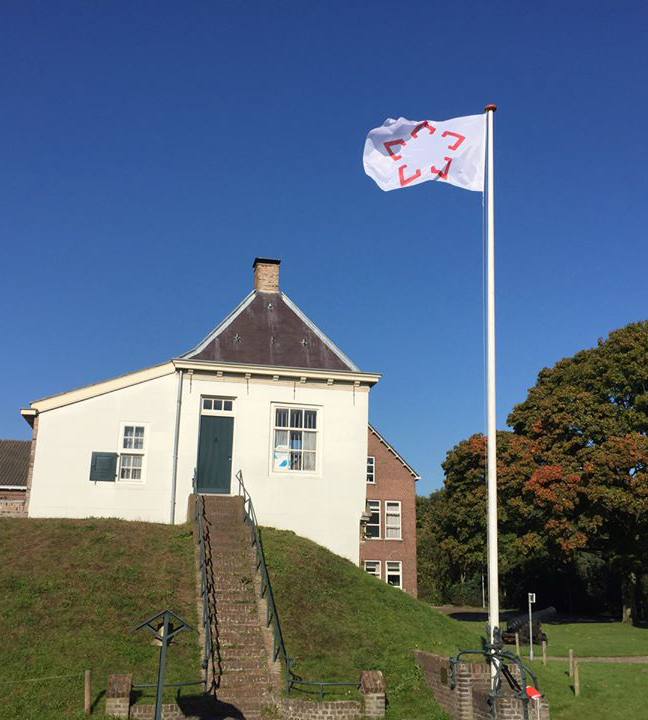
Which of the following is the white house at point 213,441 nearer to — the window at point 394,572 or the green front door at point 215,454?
the green front door at point 215,454

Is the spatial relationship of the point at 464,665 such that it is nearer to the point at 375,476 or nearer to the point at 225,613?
the point at 225,613

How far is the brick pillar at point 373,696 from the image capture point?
1583 centimetres

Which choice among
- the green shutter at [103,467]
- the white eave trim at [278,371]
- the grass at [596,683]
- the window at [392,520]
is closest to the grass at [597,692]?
the grass at [596,683]

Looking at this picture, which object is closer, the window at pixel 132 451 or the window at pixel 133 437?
the window at pixel 132 451

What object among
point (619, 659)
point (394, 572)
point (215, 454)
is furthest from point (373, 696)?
point (394, 572)

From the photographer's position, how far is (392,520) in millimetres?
44125

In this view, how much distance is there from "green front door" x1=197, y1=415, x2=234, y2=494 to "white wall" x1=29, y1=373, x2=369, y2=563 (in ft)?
0.80

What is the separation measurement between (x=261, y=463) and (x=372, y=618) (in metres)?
7.99

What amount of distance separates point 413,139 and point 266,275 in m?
16.7

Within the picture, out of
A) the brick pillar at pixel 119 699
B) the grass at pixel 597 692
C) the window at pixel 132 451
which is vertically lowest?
the grass at pixel 597 692

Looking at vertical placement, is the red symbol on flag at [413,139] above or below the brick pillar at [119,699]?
above

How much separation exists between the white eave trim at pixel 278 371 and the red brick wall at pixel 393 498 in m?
16.5

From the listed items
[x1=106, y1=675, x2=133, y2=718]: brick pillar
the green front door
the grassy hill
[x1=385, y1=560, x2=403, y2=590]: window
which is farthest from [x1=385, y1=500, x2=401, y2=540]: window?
[x1=106, y1=675, x2=133, y2=718]: brick pillar

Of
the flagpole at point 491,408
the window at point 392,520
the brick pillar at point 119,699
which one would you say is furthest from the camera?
the window at point 392,520
